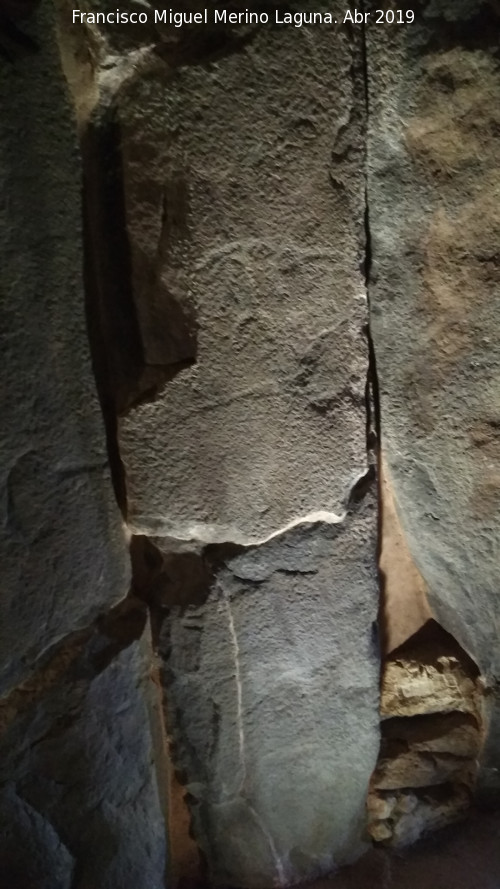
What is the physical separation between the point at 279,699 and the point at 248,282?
0.81m

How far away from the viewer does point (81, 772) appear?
1.21 meters

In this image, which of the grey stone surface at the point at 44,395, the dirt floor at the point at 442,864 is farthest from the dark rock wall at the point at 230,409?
the dirt floor at the point at 442,864

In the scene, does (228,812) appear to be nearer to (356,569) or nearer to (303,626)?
(303,626)

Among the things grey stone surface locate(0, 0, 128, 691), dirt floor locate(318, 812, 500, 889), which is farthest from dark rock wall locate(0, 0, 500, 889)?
dirt floor locate(318, 812, 500, 889)

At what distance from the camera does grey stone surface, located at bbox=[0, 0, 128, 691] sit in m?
0.90

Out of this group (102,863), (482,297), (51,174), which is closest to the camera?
(51,174)

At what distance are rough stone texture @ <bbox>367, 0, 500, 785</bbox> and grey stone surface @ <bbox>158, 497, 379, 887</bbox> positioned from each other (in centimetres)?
14

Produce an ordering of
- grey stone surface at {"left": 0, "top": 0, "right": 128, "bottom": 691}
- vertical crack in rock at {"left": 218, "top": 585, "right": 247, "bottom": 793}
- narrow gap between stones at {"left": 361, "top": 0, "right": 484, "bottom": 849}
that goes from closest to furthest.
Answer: grey stone surface at {"left": 0, "top": 0, "right": 128, "bottom": 691}
vertical crack in rock at {"left": 218, "top": 585, "right": 247, "bottom": 793}
narrow gap between stones at {"left": 361, "top": 0, "right": 484, "bottom": 849}

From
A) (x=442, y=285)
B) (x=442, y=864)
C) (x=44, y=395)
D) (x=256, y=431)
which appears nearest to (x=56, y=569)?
(x=44, y=395)

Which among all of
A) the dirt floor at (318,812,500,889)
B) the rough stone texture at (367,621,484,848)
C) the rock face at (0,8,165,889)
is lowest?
the dirt floor at (318,812,500,889)

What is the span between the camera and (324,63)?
39.0 inches

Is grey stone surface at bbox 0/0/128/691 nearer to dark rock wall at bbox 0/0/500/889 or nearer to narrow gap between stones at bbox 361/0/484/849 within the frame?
dark rock wall at bbox 0/0/500/889

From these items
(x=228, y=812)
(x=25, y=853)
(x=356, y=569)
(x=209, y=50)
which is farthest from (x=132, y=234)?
(x=228, y=812)

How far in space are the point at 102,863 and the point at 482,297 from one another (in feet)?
3.90
